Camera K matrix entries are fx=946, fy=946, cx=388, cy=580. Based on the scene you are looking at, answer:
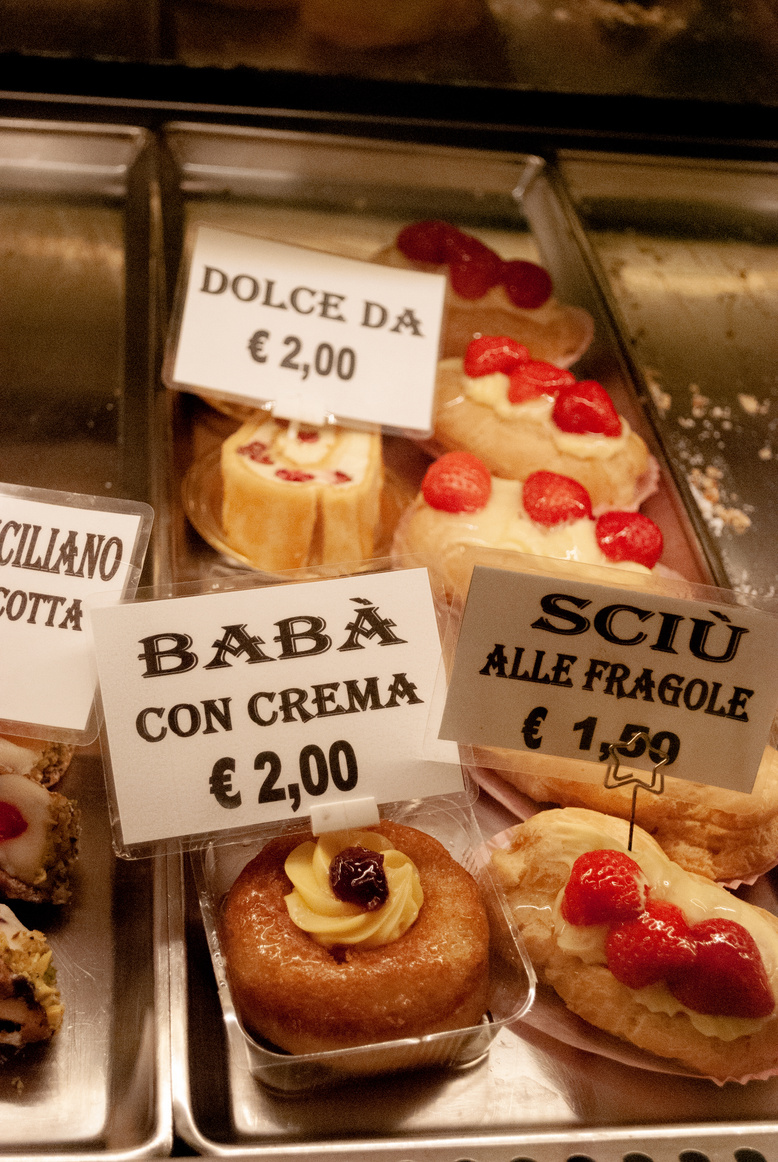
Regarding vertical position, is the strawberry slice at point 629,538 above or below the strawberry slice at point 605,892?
above

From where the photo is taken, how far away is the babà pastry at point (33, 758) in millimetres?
1341

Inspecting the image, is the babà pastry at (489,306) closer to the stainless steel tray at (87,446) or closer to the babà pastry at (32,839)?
the stainless steel tray at (87,446)

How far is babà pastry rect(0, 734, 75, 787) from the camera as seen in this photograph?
134 cm

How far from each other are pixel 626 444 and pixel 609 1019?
1.19m

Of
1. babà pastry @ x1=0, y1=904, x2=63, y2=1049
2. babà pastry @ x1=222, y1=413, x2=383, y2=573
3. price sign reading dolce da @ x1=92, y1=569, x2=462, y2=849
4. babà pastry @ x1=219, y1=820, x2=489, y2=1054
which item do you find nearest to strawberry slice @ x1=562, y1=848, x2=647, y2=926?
babà pastry @ x1=219, y1=820, x2=489, y2=1054

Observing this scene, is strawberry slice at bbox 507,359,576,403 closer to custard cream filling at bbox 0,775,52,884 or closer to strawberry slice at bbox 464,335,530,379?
strawberry slice at bbox 464,335,530,379

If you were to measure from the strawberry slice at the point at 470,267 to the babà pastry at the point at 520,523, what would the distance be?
615 millimetres

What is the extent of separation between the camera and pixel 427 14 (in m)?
1.99

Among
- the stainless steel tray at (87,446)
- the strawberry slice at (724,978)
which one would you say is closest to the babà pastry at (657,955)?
the strawberry slice at (724,978)

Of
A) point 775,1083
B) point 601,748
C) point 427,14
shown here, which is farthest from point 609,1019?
point 427,14

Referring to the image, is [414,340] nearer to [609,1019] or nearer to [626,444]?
[626,444]

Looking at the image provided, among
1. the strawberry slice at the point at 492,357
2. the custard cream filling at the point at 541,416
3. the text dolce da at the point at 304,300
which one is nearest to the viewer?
the text dolce da at the point at 304,300

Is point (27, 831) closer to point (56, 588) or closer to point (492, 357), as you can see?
point (56, 588)

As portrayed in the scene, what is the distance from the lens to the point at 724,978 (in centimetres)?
125
